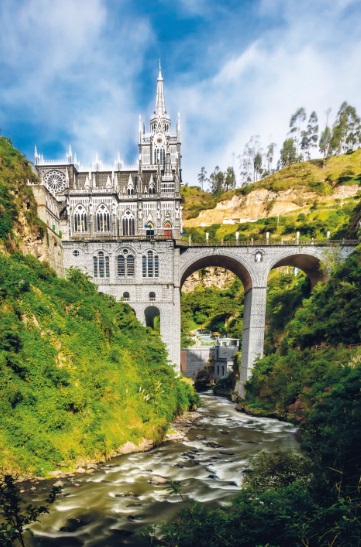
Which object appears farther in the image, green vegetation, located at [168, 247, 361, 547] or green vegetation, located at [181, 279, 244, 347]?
green vegetation, located at [181, 279, 244, 347]

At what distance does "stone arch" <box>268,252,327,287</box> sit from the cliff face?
33.4 metres

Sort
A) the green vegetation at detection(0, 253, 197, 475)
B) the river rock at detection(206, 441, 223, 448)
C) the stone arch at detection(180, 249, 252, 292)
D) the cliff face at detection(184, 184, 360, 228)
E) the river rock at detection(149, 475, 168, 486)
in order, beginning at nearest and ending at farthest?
1. the river rock at detection(149, 475, 168, 486)
2. the green vegetation at detection(0, 253, 197, 475)
3. the river rock at detection(206, 441, 223, 448)
4. the stone arch at detection(180, 249, 252, 292)
5. the cliff face at detection(184, 184, 360, 228)

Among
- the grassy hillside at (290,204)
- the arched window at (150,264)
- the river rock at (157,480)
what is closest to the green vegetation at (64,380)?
the river rock at (157,480)

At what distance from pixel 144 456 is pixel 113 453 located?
5.22 ft

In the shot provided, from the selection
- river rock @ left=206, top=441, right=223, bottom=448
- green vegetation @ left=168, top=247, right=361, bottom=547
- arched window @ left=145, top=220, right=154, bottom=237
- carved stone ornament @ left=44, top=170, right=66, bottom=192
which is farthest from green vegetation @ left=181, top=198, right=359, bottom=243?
green vegetation @ left=168, top=247, right=361, bottom=547

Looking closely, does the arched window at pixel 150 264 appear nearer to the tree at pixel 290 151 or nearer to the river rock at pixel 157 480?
the river rock at pixel 157 480

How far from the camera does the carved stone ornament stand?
171 ft

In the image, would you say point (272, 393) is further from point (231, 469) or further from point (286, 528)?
point (286, 528)

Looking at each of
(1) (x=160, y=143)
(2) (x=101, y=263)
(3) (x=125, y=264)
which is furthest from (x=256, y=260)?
(1) (x=160, y=143)

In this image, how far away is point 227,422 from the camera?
86.0 ft

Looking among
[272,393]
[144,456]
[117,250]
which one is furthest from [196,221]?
[144,456]

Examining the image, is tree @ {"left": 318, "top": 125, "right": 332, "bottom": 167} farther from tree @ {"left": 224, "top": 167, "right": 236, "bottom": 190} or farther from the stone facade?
the stone facade

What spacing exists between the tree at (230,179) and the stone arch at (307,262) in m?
61.1

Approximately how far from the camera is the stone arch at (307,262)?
36269 mm
